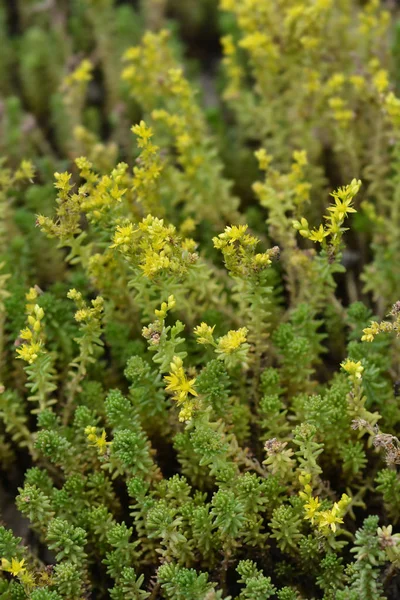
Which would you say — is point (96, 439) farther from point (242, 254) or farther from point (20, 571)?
point (242, 254)

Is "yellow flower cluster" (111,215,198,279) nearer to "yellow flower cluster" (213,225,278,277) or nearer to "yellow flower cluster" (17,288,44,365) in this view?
"yellow flower cluster" (213,225,278,277)

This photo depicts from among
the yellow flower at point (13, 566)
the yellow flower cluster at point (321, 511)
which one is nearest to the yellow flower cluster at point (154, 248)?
the yellow flower cluster at point (321, 511)

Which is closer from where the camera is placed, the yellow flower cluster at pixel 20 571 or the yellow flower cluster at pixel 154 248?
the yellow flower cluster at pixel 20 571

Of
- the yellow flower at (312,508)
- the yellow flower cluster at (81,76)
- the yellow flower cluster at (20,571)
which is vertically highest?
the yellow flower cluster at (81,76)

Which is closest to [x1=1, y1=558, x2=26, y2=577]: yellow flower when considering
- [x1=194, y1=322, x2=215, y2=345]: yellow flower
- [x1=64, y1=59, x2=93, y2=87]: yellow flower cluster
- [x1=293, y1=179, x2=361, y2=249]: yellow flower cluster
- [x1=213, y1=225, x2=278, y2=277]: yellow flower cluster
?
[x1=194, y1=322, x2=215, y2=345]: yellow flower

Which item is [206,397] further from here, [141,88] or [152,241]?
[141,88]

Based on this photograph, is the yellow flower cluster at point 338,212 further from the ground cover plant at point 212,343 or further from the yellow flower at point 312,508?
the yellow flower at point 312,508

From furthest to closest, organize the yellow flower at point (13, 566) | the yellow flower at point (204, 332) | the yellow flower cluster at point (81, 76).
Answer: the yellow flower cluster at point (81, 76) → the yellow flower at point (204, 332) → the yellow flower at point (13, 566)

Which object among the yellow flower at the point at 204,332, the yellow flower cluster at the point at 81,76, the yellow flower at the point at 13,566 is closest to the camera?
the yellow flower at the point at 13,566
